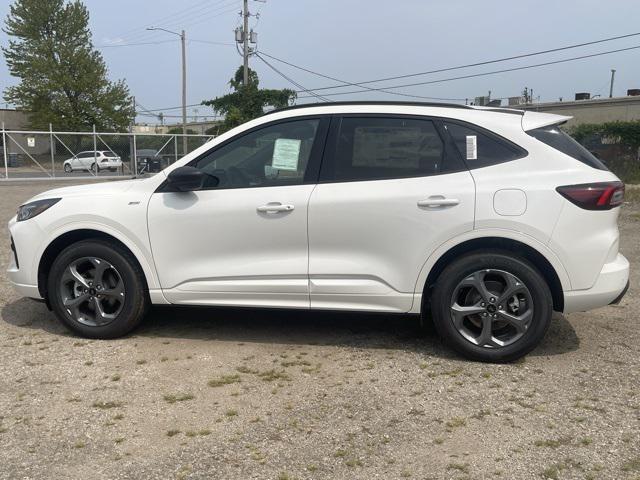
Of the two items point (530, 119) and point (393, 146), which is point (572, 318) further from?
point (393, 146)

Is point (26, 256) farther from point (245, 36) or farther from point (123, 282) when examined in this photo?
point (245, 36)

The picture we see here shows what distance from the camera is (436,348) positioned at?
174 inches

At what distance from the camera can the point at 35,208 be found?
4621mm

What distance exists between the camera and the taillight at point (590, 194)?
12.7 feet

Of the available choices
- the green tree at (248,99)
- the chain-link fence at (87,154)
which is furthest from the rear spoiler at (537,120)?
the green tree at (248,99)

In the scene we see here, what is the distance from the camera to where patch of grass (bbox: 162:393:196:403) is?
11.8 ft

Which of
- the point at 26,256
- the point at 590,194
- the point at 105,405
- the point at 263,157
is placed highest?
the point at 263,157

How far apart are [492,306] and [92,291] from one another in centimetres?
294

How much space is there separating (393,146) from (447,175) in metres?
0.44

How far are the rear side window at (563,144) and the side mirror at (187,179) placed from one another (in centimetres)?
235

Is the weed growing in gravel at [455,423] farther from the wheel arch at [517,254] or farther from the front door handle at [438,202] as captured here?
the front door handle at [438,202]

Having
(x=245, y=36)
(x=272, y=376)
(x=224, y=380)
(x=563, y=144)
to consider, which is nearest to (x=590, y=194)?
(x=563, y=144)

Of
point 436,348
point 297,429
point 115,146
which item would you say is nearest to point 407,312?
point 436,348

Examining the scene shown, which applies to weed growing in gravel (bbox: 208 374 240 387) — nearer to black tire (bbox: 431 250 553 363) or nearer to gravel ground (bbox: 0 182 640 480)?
gravel ground (bbox: 0 182 640 480)
